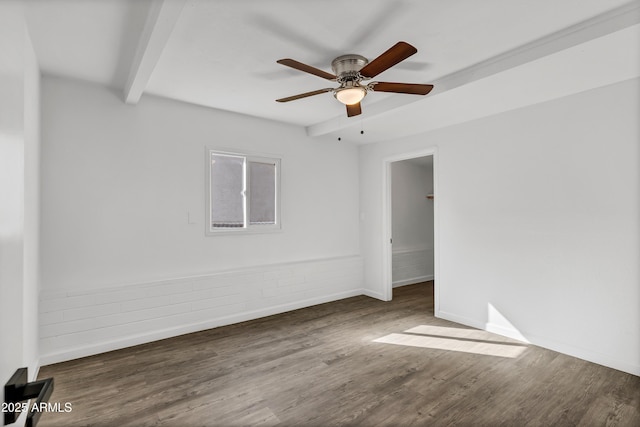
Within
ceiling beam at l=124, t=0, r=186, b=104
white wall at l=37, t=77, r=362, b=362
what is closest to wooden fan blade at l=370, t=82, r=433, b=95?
ceiling beam at l=124, t=0, r=186, b=104

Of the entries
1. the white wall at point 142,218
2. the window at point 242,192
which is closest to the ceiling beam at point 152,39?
the white wall at point 142,218

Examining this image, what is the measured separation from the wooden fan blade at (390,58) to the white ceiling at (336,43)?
26 cm

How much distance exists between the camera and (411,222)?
649 centimetres

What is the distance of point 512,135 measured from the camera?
356 centimetres

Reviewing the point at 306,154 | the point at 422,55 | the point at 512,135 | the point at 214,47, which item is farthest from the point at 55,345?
the point at 512,135

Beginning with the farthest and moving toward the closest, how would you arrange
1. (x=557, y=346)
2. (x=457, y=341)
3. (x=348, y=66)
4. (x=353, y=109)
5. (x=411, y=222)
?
(x=411, y=222)
(x=457, y=341)
(x=557, y=346)
(x=353, y=109)
(x=348, y=66)

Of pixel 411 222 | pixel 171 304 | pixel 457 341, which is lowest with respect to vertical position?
pixel 457 341

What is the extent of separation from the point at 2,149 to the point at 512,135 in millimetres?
4052

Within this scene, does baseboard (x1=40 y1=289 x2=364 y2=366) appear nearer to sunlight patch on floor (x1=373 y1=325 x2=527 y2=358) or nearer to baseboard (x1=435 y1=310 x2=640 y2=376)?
sunlight patch on floor (x1=373 y1=325 x2=527 y2=358)

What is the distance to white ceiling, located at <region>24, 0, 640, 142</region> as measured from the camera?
2.05 meters

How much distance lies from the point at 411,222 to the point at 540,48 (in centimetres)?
433

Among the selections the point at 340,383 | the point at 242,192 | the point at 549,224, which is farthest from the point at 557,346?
the point at 242,192

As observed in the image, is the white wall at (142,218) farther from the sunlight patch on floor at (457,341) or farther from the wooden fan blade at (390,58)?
the wooden fan blade at (390,58)

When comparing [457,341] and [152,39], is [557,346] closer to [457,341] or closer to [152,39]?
[457,341]
